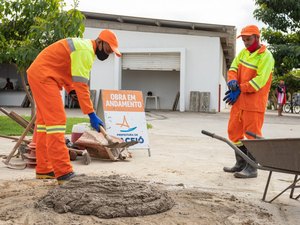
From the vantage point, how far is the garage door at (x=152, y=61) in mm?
25328

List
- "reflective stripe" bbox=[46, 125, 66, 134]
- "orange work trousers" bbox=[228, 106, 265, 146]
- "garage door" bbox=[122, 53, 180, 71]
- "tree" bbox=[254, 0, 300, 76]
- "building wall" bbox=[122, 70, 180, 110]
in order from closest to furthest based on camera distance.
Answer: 1. "reflective stripe" bbox=[46, 125, 66, 134]
2. "orange work trousers" bbox=[228, 106, 265, 146]
3. "tree" bbox=[254, 0, 300, 76]
4. "garage door" bbox=[122, 53, 180, 71]
5. "building wall" bbox=[122, 70, 180, 110]

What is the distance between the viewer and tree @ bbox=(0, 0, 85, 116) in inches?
372

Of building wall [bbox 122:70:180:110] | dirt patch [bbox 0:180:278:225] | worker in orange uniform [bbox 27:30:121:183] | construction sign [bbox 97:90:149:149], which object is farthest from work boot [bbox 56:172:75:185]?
building wall [bbox 122:70:180:110]

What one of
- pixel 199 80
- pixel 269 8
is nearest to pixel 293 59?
pixel 269 8

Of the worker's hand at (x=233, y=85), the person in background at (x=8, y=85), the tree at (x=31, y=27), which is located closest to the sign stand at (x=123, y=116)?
the tree at (x=31, y=27)

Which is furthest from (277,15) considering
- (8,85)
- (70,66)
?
(70,66)

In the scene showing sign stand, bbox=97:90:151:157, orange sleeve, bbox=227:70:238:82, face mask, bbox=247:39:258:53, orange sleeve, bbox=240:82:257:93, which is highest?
face mask, bbox=247:39:258:53

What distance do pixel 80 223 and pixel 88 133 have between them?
392 cm

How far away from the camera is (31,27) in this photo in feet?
32.8

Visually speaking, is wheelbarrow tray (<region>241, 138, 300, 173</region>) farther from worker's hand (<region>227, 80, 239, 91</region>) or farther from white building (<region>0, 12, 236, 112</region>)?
white building (<region>0, 12, 236, 112</region>)

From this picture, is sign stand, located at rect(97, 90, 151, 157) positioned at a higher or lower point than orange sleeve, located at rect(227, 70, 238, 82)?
lower

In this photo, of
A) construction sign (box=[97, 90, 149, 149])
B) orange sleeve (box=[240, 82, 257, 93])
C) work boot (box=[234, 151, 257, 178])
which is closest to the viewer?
orange sleeve (box=[240, 82, 257, 93])

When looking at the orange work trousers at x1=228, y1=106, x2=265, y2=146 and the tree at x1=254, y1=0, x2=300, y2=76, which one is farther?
the tree at x1=254, y1=0, x2=300, y2=76

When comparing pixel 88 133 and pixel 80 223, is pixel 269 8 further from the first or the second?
pixel 80 223
